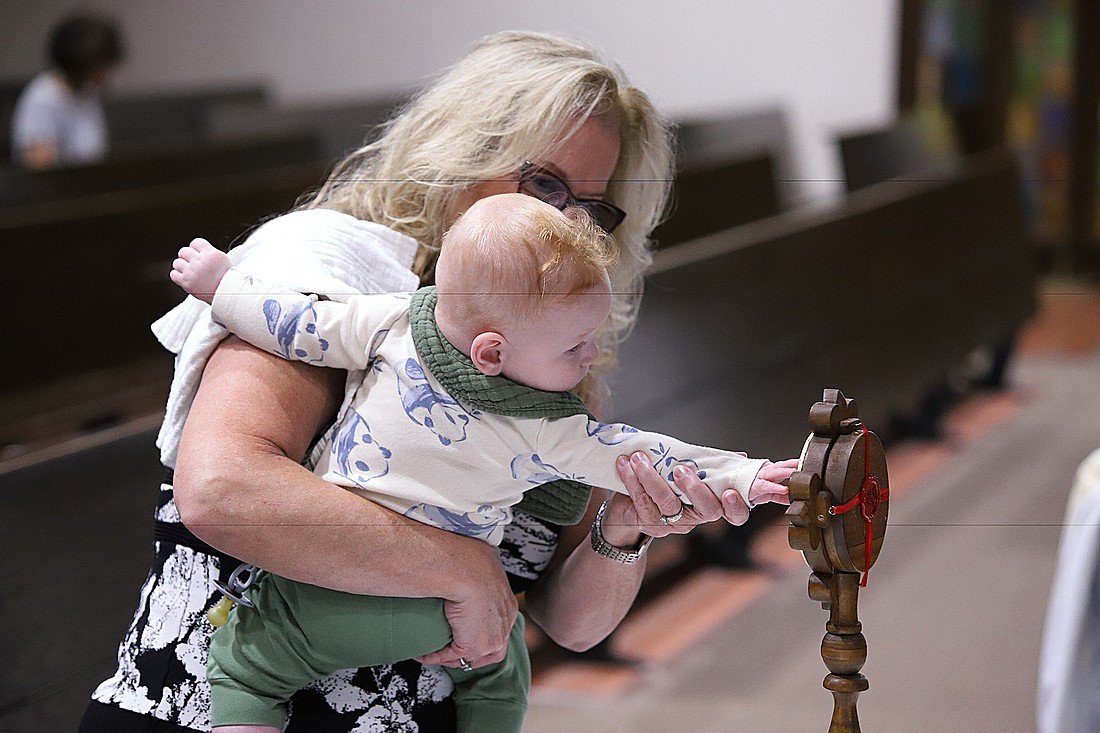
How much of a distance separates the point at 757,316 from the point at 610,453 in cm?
212

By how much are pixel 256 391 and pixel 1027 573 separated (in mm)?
1121

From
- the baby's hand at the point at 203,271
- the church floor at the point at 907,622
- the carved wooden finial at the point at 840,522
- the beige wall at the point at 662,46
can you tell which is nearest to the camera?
the carved wooden finial at the point at 840,522

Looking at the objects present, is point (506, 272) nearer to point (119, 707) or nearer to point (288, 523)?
point (288, 523)

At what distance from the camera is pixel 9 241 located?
3348 mm

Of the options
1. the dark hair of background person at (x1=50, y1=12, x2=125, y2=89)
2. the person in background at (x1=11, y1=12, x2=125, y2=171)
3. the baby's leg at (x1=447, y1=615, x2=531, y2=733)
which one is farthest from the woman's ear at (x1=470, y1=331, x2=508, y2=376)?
the dark hair of background person at (x1=50, y1=12, x2=125, y2=89)

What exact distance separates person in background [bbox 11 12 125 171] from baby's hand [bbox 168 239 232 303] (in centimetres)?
464

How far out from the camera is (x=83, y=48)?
5.31m

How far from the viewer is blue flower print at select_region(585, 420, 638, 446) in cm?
84

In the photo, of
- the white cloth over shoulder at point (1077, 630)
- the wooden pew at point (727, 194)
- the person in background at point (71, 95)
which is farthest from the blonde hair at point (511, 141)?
the person in background at point (71, 95)

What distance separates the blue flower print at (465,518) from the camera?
2.99 feet

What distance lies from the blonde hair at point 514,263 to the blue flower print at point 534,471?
0.09m

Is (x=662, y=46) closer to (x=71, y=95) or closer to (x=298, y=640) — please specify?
(x=71, y=95)

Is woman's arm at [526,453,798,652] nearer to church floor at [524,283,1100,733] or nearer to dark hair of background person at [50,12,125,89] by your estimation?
church floor at [524,283,1100,733]

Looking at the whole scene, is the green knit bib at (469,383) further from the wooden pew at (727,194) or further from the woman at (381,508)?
A: the wooden pew at (727,194)
